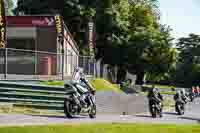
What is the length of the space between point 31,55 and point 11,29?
34.1 feet

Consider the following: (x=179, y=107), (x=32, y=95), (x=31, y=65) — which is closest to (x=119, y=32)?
(x=179, y=107)

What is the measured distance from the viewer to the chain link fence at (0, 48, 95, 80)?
23.7 meters

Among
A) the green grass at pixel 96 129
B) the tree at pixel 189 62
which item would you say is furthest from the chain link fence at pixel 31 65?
the tree at pixel 189 62

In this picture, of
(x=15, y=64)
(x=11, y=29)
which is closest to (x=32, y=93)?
(x=15, y=64)

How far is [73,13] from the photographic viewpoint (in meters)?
52.4

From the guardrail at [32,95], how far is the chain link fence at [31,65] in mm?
2693

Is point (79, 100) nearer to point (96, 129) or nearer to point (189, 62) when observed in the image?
point (96, 129)

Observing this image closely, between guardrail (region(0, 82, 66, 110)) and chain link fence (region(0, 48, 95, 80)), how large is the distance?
2.69m

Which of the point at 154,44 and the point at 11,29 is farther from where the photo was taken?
the point at 154,44

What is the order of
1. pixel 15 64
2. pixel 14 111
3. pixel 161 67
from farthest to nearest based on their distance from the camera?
pixel 161 67, pixel 15 64, pixel 14 111

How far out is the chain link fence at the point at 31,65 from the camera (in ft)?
77.8

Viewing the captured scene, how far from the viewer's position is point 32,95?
20453 millimetres

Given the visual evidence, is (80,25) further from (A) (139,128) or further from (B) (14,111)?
(A) (139,128)

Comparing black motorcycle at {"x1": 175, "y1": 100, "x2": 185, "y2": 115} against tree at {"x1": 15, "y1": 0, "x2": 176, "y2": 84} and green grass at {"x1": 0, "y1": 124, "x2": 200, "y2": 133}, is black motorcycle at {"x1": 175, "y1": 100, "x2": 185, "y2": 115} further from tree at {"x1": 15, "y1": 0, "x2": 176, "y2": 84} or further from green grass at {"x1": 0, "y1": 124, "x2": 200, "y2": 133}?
tree at {"x1": 15, "y1": 0, "x2": 176, "y2": 84}
